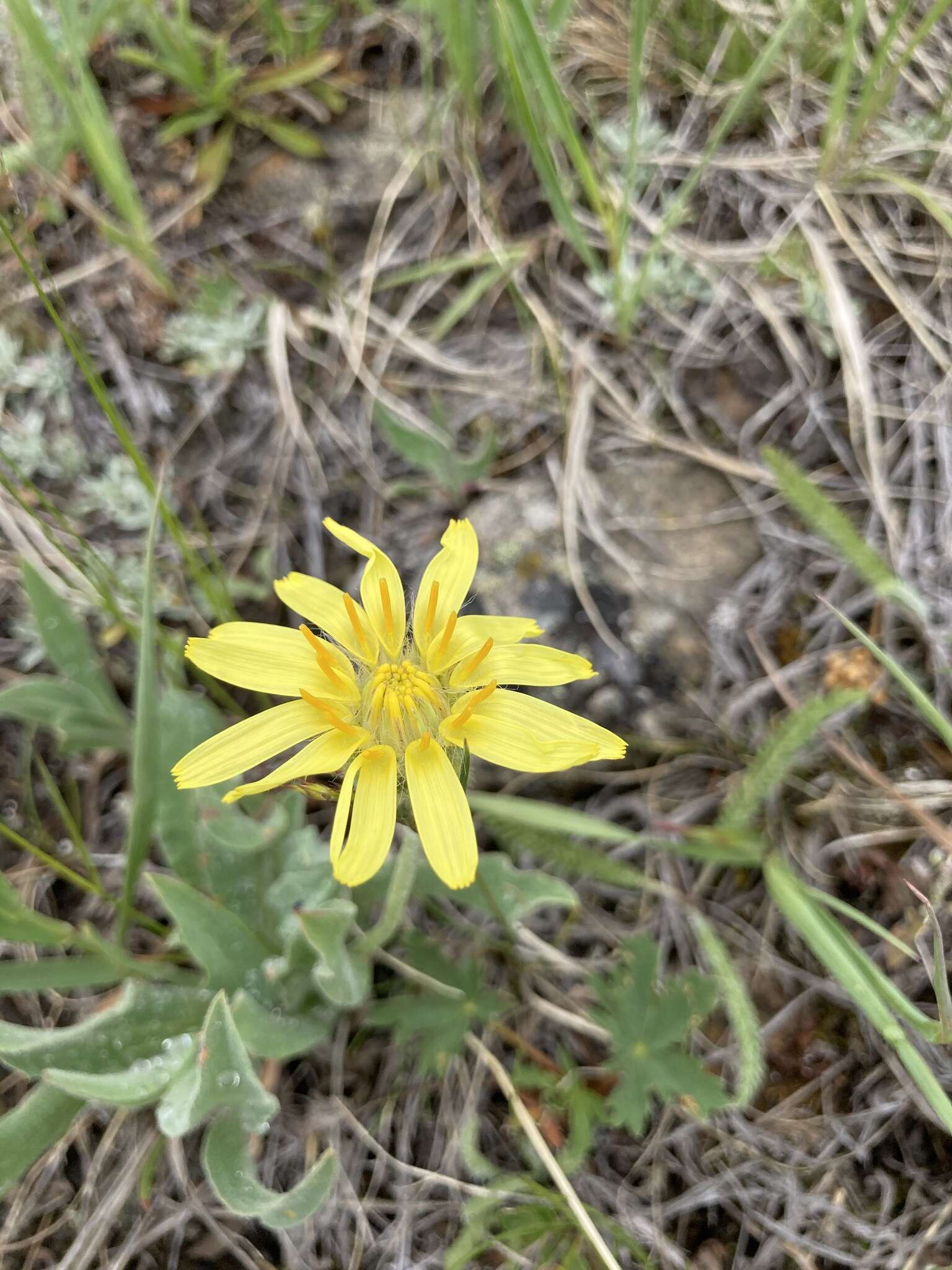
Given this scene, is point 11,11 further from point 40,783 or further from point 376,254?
point 40,783

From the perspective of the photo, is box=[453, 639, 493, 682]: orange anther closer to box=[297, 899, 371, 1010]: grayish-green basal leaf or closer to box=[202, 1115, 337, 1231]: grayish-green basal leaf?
box=[297, 899, 371, 1010]: grayish-green basal leaf

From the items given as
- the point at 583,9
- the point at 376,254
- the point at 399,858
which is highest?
the point at 583,9

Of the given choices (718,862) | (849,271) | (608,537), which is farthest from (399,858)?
(849,271)

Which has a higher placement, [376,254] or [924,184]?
[376,254]

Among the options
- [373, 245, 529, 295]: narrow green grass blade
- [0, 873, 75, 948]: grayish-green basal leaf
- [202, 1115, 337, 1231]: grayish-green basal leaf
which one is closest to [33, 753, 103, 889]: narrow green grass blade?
[0, 873, 75, 948]: grayish-green basal leaf

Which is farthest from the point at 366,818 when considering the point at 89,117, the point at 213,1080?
the point at 89,117

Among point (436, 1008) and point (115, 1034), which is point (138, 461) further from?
point (436, 1008)
